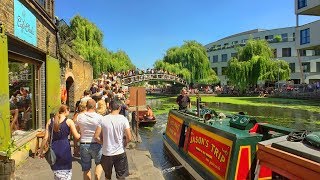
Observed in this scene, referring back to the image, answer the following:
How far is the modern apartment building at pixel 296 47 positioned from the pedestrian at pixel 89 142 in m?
34.1

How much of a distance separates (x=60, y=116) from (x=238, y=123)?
375 centimetres

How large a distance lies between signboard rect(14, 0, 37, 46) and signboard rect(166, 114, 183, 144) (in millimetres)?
4655

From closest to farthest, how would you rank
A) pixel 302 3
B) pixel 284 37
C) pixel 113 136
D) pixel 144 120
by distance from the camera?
pixel 113 136
pixel 144 120
pixel 302 3
pixel 284 37

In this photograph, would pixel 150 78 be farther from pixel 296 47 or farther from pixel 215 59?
pixel 215 59

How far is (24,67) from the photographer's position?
34.0ft

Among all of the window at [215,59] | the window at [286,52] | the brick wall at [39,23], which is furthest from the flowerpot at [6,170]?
the window at [215,59]

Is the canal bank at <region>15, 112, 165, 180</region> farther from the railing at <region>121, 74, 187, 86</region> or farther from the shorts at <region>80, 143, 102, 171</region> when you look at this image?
the railing at <region>121, 74, 187, 86</region>

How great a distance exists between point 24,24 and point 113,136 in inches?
186

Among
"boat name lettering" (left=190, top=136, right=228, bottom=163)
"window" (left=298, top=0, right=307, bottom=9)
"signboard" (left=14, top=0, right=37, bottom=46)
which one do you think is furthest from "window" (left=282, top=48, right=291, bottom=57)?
"signboard" (left=14, top=0, right=37, bottom=46)

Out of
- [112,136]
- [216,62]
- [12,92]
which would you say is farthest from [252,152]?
[216,62]

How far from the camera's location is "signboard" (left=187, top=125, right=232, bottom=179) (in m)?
6.83

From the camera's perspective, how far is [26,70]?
10.6 metres

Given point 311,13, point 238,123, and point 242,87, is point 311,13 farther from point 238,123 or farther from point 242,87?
point 238,123

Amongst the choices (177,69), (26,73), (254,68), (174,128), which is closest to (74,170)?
(26,73)
